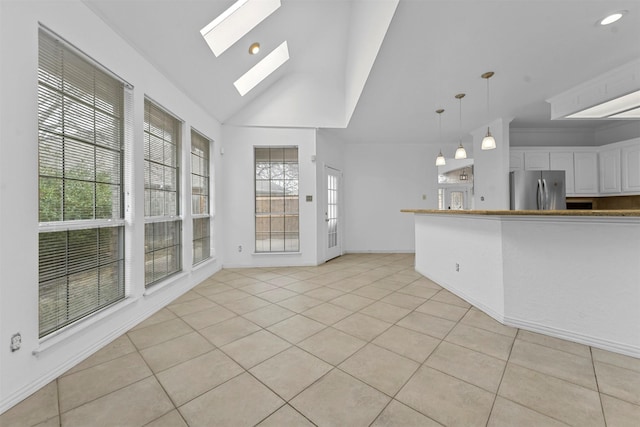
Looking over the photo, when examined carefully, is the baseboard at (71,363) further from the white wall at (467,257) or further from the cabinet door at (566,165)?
the cabinet door at (566,165)

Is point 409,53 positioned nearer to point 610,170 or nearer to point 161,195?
point 161,195

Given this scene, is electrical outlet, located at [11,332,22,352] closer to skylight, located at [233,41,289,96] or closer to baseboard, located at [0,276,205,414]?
baseboard, located at [0,276,205,414]

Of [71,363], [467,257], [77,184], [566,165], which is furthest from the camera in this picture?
[566,165]

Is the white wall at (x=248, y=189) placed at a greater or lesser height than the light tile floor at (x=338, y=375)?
greater

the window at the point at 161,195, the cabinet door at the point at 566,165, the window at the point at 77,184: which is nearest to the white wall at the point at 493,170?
the cabinet door at the point at 566,165

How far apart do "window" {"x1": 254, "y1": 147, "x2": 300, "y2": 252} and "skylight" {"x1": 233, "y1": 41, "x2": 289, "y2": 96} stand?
1071 millimetres

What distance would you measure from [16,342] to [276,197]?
362 cm

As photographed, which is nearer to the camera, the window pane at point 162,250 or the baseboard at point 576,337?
the baseboard at point 576,337

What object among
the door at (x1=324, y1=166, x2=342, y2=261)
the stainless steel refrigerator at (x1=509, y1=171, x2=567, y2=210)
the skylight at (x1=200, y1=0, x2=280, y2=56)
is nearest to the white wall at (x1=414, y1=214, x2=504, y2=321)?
the stainless steel refrigerator at (x1=509, y1=171, x2=567, y2=210)

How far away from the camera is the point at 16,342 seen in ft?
4.88

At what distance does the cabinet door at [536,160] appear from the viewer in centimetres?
481

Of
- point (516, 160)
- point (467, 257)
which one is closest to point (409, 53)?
point (467, 257)

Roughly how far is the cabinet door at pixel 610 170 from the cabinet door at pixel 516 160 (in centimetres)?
133

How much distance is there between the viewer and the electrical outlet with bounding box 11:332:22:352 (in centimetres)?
147
